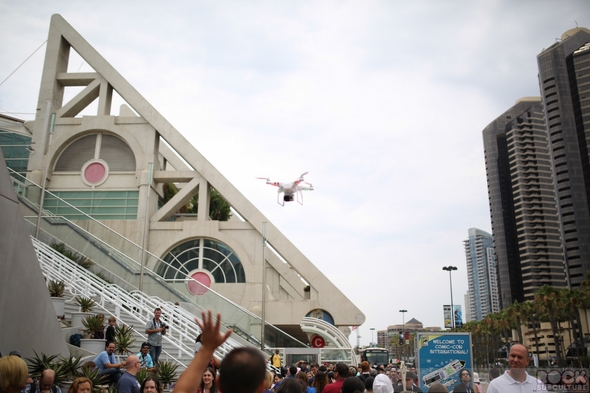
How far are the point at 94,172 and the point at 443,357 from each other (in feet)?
103

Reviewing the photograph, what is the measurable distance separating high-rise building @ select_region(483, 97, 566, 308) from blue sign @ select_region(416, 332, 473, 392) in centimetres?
12451

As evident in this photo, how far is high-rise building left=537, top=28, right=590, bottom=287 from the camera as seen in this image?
103000mm

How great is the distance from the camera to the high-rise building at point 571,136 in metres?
103

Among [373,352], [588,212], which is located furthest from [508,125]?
[373,352]

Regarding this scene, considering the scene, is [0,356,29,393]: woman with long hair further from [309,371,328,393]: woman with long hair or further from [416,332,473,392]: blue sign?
[416,332,473,392]: blue sign

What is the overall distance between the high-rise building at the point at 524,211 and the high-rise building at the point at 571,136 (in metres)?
20.8

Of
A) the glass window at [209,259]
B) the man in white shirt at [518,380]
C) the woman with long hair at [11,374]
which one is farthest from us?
the glass window at [209,259]

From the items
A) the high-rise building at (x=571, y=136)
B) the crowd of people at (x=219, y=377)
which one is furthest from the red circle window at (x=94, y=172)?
the high-rise building at (x=571, y=136)

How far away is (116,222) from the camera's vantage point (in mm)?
34969

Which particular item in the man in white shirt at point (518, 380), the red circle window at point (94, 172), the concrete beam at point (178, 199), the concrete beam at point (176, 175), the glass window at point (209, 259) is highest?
the red circle window at point (94, 172)

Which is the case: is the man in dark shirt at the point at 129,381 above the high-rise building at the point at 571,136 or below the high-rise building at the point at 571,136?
below

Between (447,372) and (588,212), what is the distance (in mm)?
108455

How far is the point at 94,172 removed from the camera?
121 feet

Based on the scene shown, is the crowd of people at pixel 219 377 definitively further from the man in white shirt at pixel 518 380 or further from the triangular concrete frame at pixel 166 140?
the triangular concrete frame at pixel 166 140
